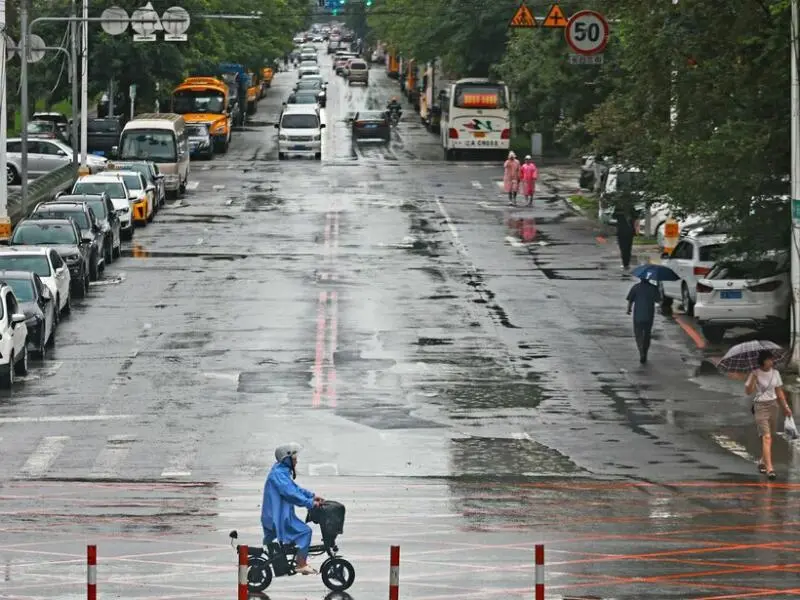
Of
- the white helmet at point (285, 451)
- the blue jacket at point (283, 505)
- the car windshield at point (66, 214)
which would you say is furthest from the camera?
the car windshield at point (66, 214)

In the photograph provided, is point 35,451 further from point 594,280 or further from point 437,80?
point 437,80

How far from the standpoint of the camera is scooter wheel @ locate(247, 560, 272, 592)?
14.8 metres

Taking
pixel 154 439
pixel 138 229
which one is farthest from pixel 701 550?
pixel 138 229

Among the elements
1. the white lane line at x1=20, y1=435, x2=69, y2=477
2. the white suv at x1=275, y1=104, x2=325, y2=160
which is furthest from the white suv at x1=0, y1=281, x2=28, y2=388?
the white suv at x1=275, y1=104, x2=325, y2=160

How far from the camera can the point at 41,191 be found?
177ft

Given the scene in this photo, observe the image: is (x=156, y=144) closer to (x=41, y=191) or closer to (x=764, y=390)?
(x=41, y=191)

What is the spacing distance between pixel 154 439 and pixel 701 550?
8835mm

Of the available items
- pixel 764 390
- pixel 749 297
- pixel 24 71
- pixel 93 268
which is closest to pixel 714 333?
pixel 749 297

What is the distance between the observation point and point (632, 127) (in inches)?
1574

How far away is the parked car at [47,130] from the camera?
74.8 meters

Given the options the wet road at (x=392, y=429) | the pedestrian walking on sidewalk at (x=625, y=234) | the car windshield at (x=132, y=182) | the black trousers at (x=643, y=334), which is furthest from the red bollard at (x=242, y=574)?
the car windshield at (x=132, y=182)

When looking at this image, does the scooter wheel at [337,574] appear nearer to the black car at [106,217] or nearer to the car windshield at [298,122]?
the black car at [106,217]

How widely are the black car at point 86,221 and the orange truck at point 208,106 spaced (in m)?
35.1

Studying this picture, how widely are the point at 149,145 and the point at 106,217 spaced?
16378mm
